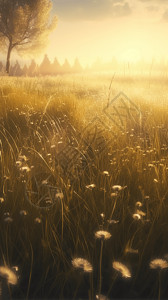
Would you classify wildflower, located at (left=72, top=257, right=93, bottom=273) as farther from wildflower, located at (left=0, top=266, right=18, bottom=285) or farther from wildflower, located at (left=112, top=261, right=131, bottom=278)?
wildflower, located at (left=0, top=266, right=18, bottom=285)

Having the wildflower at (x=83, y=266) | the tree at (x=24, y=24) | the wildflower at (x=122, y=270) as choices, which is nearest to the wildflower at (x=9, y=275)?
the wildflower at (x=83, y=266)

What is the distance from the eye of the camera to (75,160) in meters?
2.66

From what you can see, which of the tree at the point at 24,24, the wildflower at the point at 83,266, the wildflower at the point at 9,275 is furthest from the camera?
the tree at the point at 24,24

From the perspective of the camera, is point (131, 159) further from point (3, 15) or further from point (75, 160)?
point (3, 15)

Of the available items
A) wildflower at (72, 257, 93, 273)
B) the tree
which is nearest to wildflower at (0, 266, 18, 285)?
wildflower at (72, 257, 93, 273)

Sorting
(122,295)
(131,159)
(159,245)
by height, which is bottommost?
(122,295)

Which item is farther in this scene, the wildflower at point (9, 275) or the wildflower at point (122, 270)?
the wildflower at point (122, 270)

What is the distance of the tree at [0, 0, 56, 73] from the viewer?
25828 mm

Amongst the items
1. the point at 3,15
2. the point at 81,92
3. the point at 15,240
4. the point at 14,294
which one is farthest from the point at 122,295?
the point at 3,15

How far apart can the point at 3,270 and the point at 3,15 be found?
28.5m

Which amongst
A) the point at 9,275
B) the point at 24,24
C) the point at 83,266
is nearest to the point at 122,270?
the point at 83,266

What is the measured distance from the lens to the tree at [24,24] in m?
25.8

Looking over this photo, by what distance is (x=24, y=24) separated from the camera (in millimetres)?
26734

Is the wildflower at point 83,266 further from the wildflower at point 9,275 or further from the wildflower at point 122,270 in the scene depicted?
the wildflower at point 9,275
